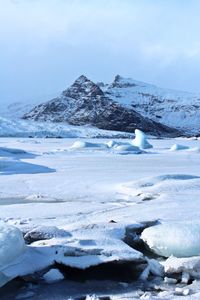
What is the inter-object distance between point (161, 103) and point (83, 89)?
22.3m

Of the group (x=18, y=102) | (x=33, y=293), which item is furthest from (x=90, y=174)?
(x=18, y=102)

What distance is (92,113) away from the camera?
108812mm

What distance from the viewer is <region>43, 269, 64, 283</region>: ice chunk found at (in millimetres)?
5031

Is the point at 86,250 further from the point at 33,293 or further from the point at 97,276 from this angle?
the point at 33,293

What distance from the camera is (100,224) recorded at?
21.2 feet

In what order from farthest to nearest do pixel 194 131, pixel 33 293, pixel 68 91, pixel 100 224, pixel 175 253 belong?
pixel 68 91, pixel 194 131, pixel 100 224, pixel 175 253, pixel 33 293

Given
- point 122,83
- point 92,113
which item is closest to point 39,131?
point 92,113

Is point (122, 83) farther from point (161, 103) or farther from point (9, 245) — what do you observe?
point (9, 245)

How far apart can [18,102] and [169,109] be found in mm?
39081

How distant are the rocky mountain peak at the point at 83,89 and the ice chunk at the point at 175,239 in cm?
11267

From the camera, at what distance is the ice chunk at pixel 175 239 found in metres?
5.62

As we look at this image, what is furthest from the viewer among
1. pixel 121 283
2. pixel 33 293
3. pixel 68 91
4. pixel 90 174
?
pixel 68 91

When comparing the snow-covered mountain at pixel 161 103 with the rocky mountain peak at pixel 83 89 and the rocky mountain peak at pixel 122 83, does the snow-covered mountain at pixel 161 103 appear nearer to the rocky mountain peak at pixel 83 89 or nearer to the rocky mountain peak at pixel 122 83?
the rocky mountain peak at pixel 122 83

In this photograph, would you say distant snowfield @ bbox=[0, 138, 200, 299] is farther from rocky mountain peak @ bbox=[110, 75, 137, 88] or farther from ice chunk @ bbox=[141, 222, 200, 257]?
rocky mountain peak @ bbox=[110, 75, 137, 88]
